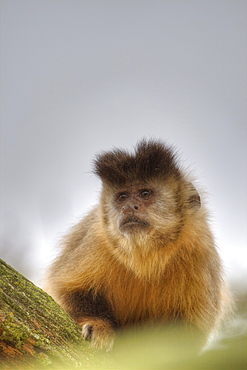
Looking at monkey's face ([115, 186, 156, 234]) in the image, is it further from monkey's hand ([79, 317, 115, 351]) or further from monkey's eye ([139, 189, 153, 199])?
monkey's hand ([79, 317, 115, 351])

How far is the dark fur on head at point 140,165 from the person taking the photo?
14.4ft

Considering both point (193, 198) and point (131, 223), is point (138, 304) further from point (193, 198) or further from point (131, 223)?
point (193, 198)

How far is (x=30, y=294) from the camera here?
2.56 meters

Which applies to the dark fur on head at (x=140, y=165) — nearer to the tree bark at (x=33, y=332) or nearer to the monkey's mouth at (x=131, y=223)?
the monkey's mouth at (x=131, y=223)

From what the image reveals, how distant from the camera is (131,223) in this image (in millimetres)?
3963

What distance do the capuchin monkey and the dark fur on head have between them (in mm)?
11

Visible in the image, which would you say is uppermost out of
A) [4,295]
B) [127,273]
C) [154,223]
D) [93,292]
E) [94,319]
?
[154,223]

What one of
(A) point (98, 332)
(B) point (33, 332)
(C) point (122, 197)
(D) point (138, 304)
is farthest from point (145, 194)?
(B) point (33, 332)

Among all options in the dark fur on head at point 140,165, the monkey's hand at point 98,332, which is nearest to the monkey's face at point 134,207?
the dark fur on head at point 140,165

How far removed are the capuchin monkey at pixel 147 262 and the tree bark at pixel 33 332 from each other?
1235 millimetres

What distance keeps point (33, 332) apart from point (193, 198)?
2488mm

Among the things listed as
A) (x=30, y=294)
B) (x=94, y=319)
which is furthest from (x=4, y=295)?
(x=94, y=319)

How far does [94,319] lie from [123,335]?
1.32 ft

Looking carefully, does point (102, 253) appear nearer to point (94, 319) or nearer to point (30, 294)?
point (94, 319)
